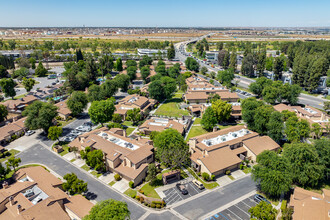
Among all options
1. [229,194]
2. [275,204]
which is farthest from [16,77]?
Result: [275,204]

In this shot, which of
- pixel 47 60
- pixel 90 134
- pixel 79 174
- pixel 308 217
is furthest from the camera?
pixel 47 60

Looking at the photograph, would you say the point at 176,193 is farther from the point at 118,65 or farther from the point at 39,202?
the point at 118,65

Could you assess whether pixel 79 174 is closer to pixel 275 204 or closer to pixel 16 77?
pixel 275 204

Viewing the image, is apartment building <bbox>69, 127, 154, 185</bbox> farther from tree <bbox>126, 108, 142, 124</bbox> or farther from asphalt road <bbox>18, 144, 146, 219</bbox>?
tree <bbox>126, 108, 142, 124</bbox>

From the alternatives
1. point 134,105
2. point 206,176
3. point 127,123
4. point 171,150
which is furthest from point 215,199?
point 134,105

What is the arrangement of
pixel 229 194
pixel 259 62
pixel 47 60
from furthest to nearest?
1. pixel 47 60
2. pixel 259 62
3. pixel 229 194

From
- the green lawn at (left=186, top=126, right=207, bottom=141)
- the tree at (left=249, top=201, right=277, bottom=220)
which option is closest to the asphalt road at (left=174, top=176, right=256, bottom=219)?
the tree at (left=249, top=201, right=277, bottom=220)
